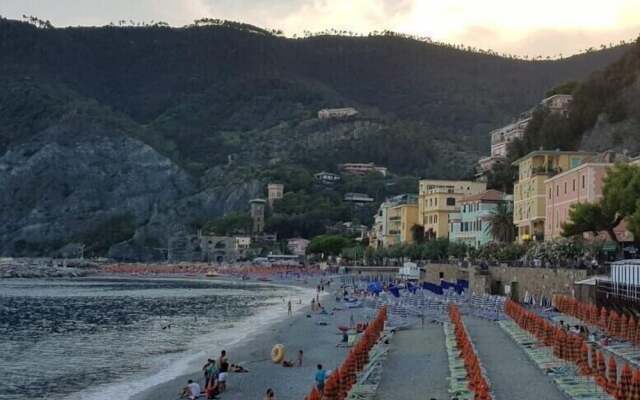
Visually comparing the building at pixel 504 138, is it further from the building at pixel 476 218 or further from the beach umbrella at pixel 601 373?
the beach umbrella at pixel 601 373

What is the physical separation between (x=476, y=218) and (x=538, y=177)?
19975 mm

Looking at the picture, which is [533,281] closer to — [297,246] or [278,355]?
[278,355]

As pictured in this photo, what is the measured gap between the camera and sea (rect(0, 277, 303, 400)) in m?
28.9

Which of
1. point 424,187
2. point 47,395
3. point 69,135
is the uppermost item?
point 69,135

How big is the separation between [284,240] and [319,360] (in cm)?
12853

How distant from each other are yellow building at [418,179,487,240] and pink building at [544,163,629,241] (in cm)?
3039

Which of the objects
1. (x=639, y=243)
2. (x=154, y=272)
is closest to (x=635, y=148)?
(x=639, y=243)

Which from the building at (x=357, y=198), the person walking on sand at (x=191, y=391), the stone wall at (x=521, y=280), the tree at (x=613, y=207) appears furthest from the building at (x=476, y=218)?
the building at (x=357, y=198)

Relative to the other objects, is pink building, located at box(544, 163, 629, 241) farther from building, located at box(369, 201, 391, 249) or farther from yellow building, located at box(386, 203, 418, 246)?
building, located at box(369, 201, 391, 249)

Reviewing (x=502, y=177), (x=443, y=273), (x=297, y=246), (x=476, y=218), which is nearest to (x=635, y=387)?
(x=443, y=273)

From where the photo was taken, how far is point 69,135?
200 meters

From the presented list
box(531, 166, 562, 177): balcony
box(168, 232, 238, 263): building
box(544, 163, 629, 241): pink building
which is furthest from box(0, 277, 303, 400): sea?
box(168, 232, 238, 263): building

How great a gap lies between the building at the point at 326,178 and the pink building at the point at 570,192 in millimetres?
127212

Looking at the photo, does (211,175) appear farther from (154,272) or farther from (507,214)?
(507,214)
